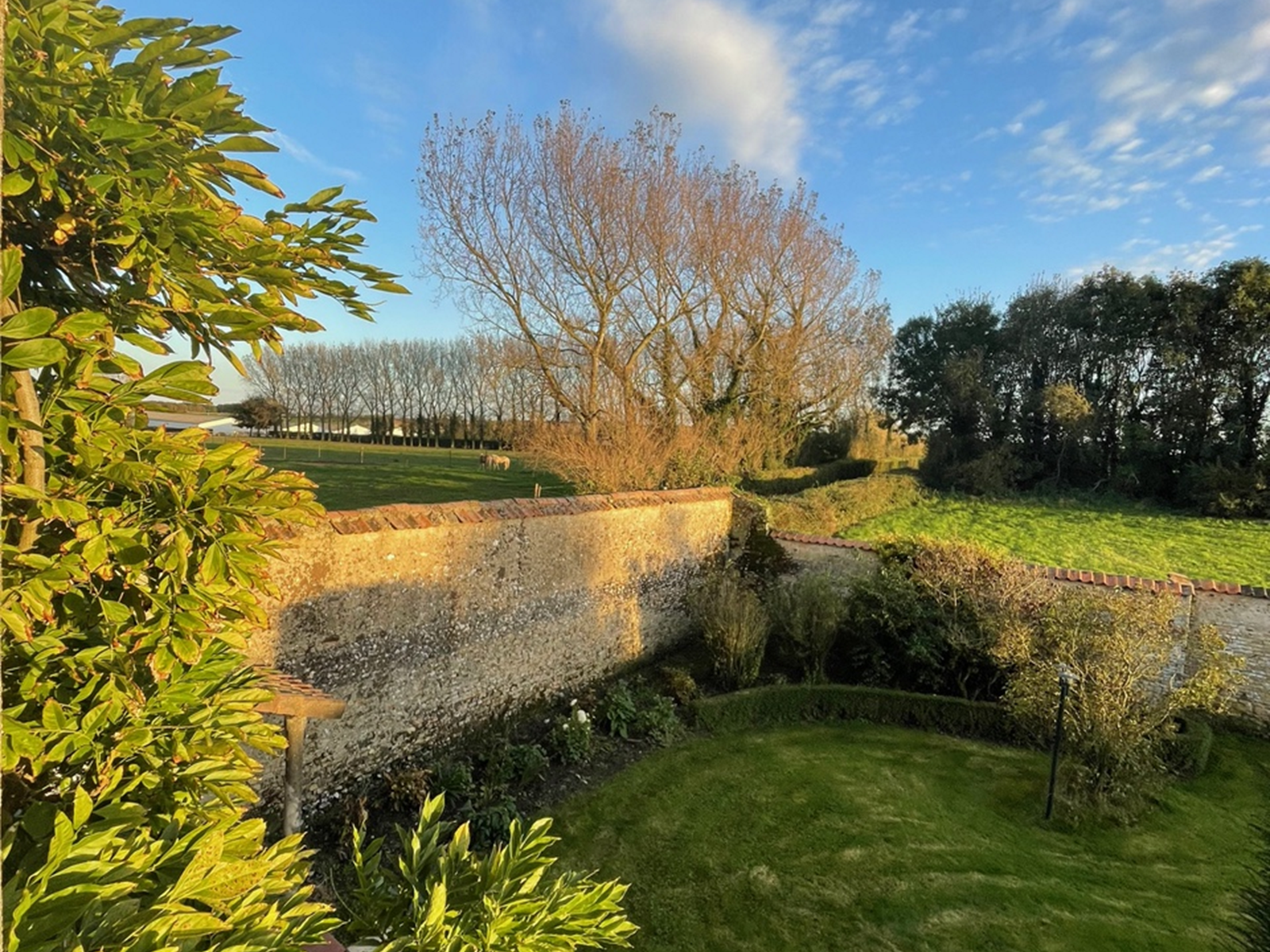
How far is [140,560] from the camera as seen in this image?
65.2 inches

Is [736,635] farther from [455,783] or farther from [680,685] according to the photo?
[455,783]

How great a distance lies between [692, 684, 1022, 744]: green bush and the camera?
8.42 m

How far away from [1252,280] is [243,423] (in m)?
45.9

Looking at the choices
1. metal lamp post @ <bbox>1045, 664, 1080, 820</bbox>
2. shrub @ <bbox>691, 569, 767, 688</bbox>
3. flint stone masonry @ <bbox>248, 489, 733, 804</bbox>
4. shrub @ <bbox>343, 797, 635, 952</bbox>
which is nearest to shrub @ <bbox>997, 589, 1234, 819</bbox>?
metal lamp post @ <bbox>1045, 664, 1080, 820</bbox>

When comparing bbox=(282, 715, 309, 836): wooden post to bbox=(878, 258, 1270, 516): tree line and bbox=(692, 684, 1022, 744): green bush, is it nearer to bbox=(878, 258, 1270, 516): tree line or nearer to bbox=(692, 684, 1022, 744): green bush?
bbox=(692, 684, 1022, 744): green bush

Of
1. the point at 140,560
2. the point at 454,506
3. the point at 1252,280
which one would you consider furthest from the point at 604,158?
the point at 1252,280

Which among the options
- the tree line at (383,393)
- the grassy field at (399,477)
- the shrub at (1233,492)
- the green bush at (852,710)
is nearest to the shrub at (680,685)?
the green bush at (852,710)

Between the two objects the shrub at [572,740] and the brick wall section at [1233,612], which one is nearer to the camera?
the shrub at [572,740]

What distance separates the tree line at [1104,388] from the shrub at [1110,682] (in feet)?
47.7

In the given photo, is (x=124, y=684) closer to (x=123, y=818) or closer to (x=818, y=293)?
(x=123, y=818)

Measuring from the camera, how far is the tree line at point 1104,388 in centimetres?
1947

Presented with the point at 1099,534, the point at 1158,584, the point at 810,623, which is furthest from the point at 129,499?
the point at 1099,534

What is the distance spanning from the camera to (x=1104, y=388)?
23.3m

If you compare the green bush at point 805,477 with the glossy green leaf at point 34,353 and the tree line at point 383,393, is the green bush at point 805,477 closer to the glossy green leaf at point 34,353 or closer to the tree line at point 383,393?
the glossy green leaf at point 34,353
